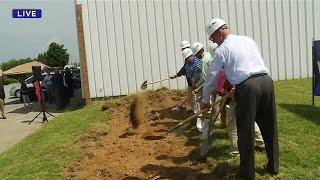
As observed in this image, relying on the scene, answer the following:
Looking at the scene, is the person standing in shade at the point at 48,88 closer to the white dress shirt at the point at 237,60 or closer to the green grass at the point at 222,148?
the green grass at the point at 222,148

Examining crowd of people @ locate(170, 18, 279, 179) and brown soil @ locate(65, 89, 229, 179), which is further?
brown soil @ locate(65, 89, 229, 179)

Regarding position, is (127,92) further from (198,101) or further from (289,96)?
(198,101)

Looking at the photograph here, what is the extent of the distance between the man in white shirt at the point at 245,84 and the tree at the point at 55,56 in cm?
7727

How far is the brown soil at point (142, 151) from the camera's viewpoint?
7.52m

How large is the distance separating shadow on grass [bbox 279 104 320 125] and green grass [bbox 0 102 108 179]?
15.0 ft

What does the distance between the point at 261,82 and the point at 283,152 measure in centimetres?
190

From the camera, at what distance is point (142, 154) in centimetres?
871

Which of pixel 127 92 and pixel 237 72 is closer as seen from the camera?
pixel 237 72

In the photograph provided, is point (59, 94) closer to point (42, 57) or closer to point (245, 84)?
point (245, 84)


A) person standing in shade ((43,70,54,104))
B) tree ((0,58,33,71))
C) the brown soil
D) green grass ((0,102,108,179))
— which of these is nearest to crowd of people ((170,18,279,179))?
the brown soil

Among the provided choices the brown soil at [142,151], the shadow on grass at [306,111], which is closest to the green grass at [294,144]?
the shadow on grass at [306,111]

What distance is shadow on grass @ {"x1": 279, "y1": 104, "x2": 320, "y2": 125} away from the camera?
32.7 feet

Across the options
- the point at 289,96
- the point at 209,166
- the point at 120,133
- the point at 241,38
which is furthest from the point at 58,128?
the point at 241,38

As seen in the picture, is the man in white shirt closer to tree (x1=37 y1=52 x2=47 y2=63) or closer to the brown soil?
the brown soil
